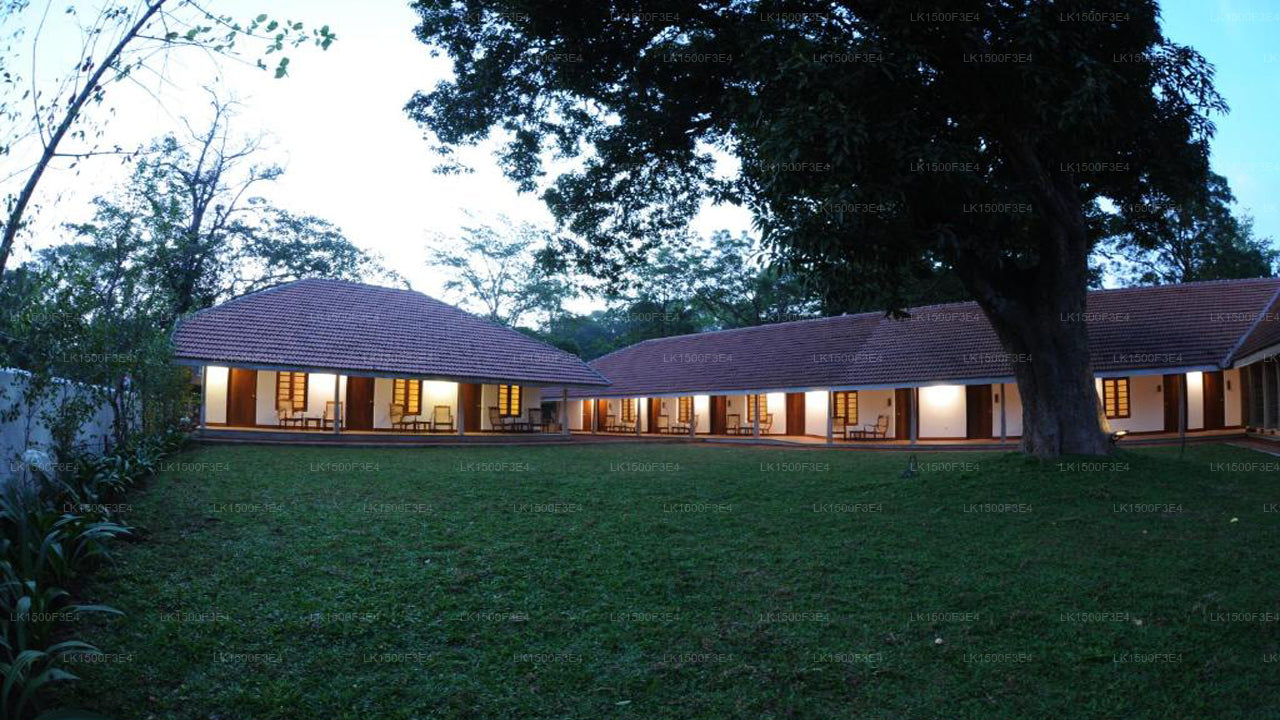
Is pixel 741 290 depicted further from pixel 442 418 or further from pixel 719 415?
pixel 442 418

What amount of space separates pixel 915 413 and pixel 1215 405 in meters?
8.93

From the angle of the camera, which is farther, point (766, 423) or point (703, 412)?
point (703, 412)

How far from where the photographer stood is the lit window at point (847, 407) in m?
26.8

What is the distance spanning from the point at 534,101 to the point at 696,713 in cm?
1158

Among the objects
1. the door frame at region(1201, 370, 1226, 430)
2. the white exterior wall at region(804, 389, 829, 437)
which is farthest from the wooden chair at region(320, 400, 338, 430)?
the door frame at region(1201, 370, 1226, 430)

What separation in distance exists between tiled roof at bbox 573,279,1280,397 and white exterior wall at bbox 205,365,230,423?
15.3 meters

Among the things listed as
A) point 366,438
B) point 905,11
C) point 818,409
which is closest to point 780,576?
point 905,11

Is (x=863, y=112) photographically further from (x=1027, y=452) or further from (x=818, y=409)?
(x=818, y=409)

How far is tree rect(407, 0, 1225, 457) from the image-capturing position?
379 inches

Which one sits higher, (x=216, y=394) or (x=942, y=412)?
(x=216, y=394)

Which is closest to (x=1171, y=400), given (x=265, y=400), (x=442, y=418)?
(x=442, y=418)

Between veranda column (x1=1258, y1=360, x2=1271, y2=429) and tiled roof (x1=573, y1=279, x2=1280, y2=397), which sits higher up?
tiled roof (x1=573, y1=279, x2=1280, y2=397)

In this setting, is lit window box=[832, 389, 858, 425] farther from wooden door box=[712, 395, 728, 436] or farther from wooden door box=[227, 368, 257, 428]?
wooden door box=[227, 368, 257, 428]

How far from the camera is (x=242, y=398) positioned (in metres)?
22.4
